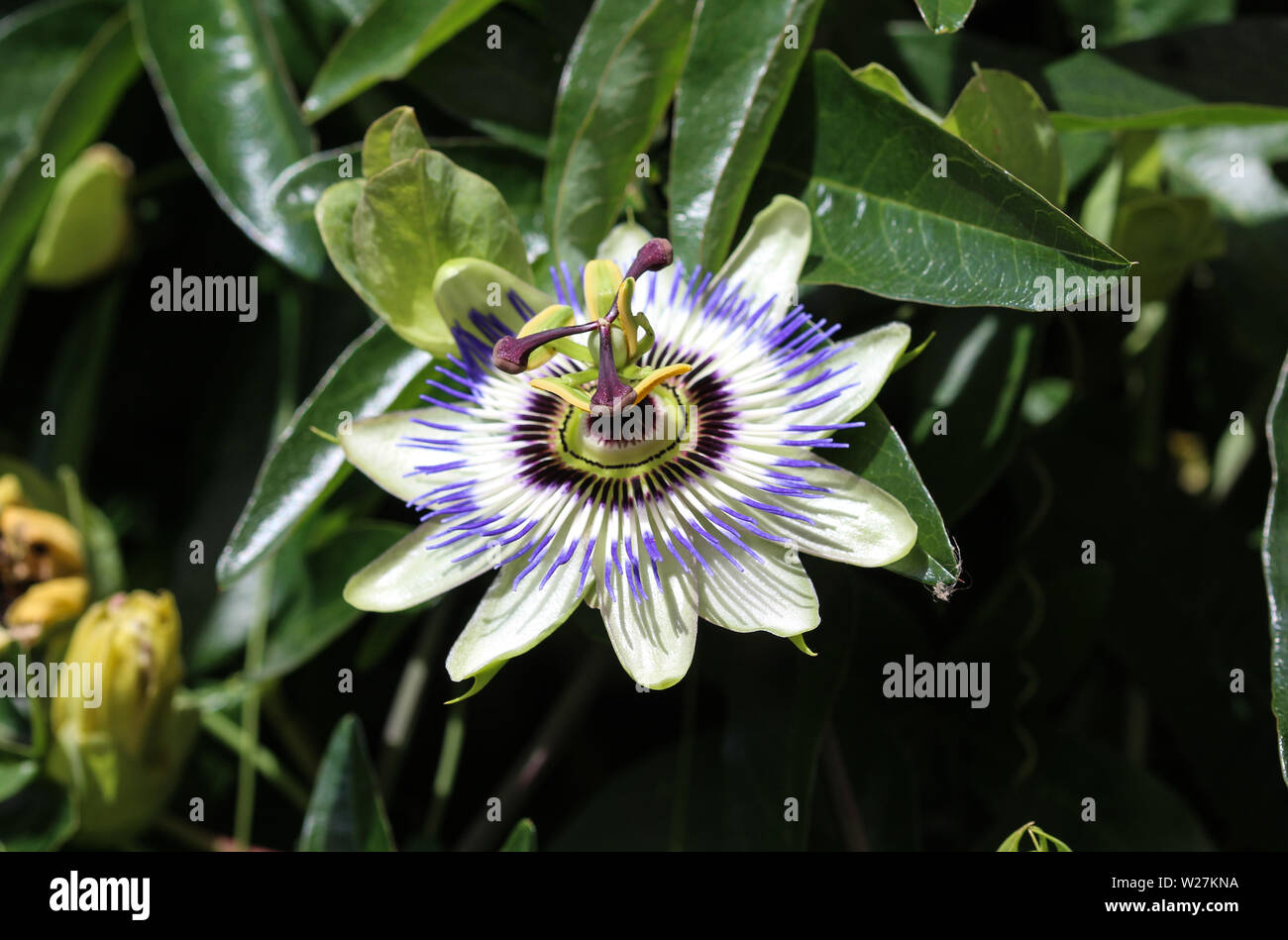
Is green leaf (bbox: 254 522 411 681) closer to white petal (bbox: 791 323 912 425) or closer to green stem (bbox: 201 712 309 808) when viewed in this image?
green stem (bbox: 201 712 309 808)

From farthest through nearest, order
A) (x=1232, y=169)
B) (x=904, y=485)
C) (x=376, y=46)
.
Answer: (x=1232, y=169) → (x=376, y=46) → (x=904, y=485)

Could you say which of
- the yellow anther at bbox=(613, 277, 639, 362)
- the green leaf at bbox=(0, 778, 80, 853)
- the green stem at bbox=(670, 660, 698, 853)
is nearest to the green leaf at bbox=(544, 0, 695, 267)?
the yellow anther at bbox=(613, 277, 639, 362)

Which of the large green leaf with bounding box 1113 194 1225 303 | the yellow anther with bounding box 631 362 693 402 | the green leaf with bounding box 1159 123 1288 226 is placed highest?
the green leaf with bounding box 1159 123 1288 226

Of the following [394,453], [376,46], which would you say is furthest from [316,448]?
[376,46]

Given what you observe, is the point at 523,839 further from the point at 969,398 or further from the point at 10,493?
the point at 10,493

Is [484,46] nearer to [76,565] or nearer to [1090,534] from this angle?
[76,565]
